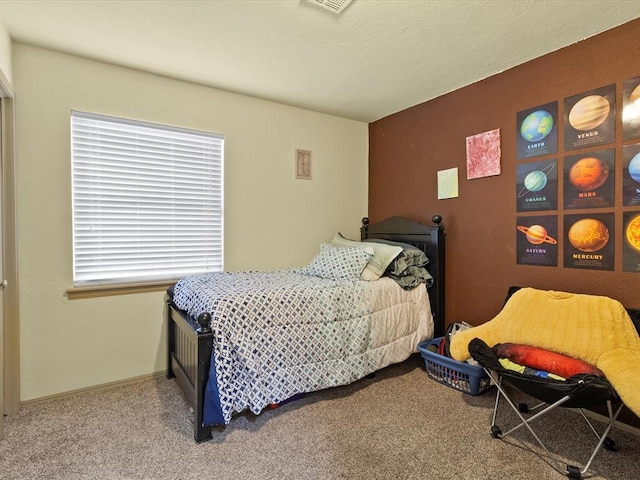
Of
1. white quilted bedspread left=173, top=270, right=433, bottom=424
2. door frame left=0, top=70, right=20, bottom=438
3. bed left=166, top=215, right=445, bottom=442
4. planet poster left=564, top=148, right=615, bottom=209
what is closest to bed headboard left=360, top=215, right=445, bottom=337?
bed left=166, top=215, right=445, bottom=442

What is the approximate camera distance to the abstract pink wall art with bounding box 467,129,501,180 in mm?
2607

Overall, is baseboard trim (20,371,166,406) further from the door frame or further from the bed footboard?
the bed footboard

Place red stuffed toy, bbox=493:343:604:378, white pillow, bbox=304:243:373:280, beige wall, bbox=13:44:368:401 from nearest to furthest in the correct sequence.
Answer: red stuffed toy, bbox=493:343:604:378, beige wall, bbox=13:44:368:401, white pillow, bbox=304:243:373:280

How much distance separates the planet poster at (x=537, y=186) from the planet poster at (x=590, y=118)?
6.8 inches

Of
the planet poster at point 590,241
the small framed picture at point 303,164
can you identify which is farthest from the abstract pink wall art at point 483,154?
the small framed picture at point 303,164

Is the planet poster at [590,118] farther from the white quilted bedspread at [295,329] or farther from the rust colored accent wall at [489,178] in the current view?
the white quilted bedspread at [295,329]

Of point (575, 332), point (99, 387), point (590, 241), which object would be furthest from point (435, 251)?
point (99, 387)

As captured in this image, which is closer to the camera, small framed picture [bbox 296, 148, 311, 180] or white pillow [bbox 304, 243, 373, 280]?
white pillow [bbox 304, 243, 373, 280]

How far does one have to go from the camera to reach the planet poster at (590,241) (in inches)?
80.5

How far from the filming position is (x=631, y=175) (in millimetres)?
1953

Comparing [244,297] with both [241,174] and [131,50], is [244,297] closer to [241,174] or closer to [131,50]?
[241,174]

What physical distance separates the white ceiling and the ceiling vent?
0.05 metres

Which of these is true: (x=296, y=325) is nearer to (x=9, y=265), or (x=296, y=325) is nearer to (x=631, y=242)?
(x=9, y=265)

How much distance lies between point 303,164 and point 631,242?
8.41ft
